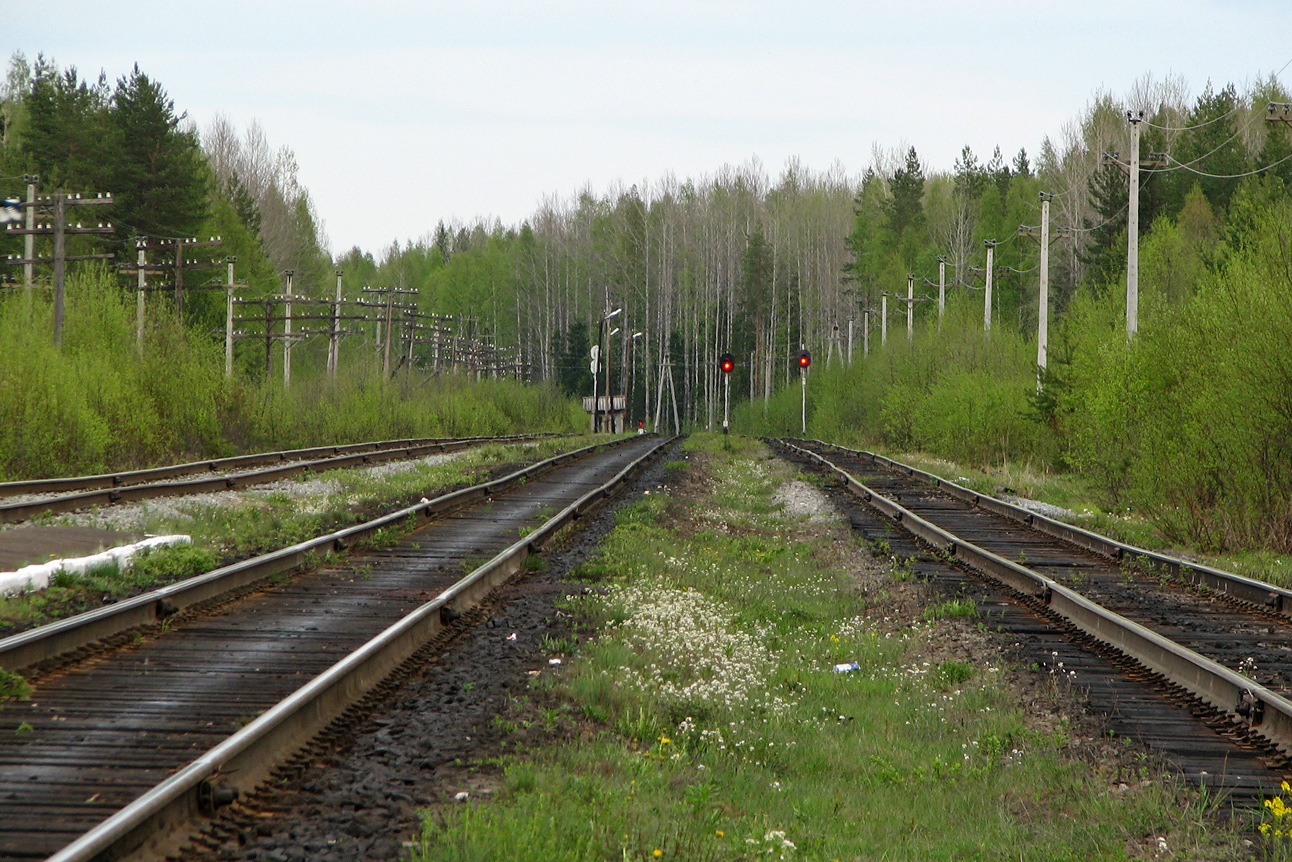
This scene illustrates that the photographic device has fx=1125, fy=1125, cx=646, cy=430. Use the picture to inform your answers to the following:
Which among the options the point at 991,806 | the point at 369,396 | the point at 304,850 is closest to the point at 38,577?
the point at 304,850

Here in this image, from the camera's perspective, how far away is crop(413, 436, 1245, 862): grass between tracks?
485 centimetres

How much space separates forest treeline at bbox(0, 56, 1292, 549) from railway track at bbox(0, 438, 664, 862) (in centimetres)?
1042

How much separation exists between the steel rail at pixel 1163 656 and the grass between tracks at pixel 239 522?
26.4 feet

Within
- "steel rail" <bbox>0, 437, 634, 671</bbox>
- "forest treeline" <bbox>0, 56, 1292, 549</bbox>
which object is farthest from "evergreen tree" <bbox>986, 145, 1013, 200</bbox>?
"steel rail" <bbox>0, 437, 634, 671</bbox>

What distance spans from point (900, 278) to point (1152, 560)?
7067cm

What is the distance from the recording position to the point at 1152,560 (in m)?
13.2

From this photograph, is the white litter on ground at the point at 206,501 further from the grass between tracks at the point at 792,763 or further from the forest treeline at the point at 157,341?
the grass between tracks at the point at 792,763

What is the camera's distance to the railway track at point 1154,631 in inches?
253

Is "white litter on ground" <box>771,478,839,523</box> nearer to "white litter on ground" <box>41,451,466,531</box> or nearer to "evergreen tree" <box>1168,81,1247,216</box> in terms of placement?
"white litter on ground" <box>41,451,466,531</box>

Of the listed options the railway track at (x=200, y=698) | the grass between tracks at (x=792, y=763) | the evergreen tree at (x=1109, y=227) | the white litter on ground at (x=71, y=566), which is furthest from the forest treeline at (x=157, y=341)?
the evergreen tree at (x=1109, y=227)

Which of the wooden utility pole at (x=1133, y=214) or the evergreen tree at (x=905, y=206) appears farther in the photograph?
the evergreen tree at (x=905, y=206)

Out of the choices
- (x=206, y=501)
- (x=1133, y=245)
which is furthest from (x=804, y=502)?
(x=206, y=501)

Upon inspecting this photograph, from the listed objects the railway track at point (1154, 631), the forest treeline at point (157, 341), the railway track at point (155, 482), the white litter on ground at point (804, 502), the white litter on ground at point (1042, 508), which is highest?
the forest treeline at point (157, 341)

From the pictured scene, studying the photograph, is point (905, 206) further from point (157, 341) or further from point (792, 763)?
point (792, 763)
